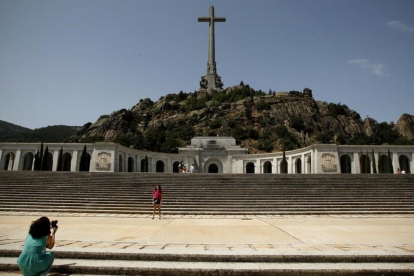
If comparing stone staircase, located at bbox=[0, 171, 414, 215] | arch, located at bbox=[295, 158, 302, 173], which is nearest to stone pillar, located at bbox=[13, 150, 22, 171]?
stone staircase, located at bbox=[0, 171, 414, 215]

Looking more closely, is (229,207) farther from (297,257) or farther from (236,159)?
(236,159)

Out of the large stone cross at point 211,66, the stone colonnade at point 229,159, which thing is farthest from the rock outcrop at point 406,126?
the stone colonnade at point 229,159

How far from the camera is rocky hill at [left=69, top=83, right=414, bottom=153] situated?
68562 millimetres

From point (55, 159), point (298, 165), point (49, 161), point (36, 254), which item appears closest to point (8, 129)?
point (49, 161)

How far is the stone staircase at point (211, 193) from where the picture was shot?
15.2 m

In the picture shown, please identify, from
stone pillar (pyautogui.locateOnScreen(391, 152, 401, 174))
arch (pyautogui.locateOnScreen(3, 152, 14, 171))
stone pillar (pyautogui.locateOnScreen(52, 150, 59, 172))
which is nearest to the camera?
stone pillar (pyautogui.locateOnScreen(391, 152, 401, 174))

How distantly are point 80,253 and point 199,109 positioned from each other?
78.5 m

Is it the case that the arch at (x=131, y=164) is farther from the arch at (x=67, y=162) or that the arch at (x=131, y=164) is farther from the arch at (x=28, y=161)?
the arch at (x=28, y=161)

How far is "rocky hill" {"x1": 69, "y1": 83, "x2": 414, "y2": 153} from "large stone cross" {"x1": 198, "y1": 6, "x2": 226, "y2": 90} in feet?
9.02

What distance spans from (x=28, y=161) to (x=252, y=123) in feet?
175

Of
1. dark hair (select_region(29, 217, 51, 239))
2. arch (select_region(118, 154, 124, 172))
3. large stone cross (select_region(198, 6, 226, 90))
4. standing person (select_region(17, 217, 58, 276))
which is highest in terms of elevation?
large stone cross (select_region(198, 6, 226, 90))

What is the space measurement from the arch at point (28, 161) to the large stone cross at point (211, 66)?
55064 mm

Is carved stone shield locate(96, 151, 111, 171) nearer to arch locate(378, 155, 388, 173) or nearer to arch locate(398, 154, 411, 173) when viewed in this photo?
arch locate(378, 155, 388, 173)

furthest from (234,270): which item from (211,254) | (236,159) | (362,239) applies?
(236,159)
